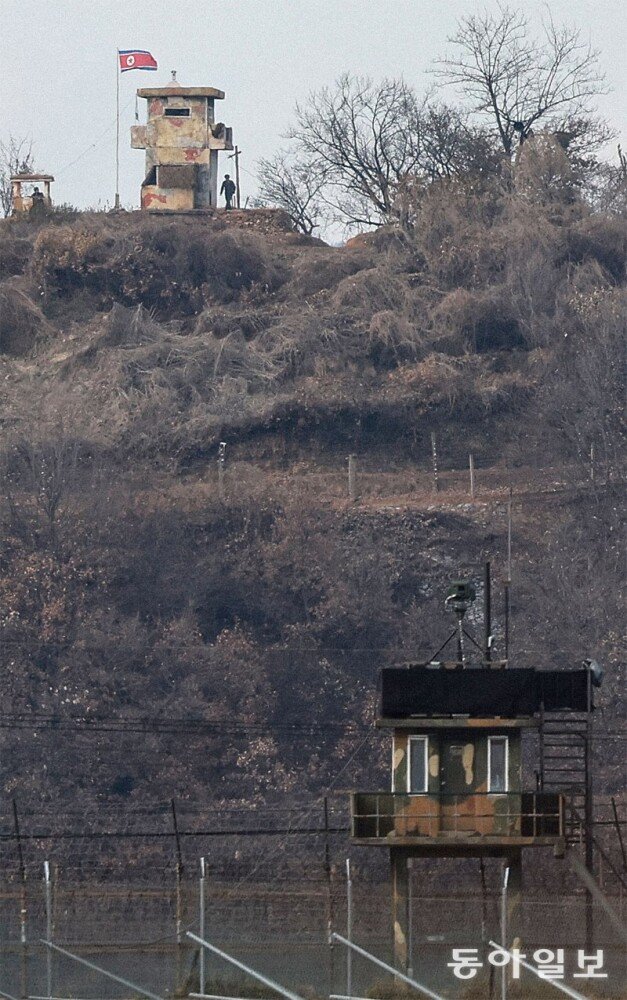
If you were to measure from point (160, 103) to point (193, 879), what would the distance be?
45997 millimetres

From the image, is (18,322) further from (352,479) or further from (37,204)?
(352,479)

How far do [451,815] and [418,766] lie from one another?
960 millimetres

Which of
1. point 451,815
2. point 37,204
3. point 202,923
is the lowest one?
point 202,923

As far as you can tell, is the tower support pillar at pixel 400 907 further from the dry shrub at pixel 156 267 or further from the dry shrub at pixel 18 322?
the dry shrub at pixel 156 267

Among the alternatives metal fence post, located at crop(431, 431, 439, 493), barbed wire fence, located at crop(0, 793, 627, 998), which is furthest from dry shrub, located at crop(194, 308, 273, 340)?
barbed wire fence, located at crop(0, 793, 627, 998)

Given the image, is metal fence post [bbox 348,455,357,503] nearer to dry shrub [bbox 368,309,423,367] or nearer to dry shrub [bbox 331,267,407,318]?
dry shrub [bbox 368,309,423,367]

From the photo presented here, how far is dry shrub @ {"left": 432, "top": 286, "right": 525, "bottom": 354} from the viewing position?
82.6m

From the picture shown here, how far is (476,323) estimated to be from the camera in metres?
83.1

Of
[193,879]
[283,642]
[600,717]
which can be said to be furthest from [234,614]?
[193,879]

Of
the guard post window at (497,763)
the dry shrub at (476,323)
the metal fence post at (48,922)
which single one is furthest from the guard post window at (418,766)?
the dry shrub at (476,323)

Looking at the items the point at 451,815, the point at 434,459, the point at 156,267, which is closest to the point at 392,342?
the point at 434,459

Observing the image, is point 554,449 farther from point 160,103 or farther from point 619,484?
point 160,103

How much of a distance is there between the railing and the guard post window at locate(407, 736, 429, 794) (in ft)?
0.77

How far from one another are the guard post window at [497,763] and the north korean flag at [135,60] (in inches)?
2133
